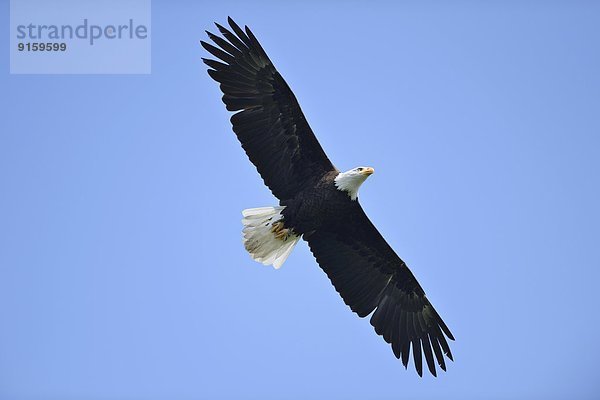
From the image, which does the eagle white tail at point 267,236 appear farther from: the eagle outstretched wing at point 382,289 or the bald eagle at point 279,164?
the eagle outstretched wing at point 382,289

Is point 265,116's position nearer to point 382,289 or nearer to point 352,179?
point 352,179

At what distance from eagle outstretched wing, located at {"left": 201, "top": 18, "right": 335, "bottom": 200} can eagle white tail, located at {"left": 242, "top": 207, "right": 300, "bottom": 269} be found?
1.06 feet

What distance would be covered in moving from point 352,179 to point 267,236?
4.29 ft

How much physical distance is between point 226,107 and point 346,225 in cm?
201

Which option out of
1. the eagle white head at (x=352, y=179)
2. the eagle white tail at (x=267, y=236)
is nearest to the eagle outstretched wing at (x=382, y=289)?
the eagle white tail at (x=267, y=236)

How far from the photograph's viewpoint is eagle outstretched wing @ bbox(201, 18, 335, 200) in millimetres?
11578

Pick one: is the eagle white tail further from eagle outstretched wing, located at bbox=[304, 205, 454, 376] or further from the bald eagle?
eagle outstretched wing, located at bbox=[304, 205, 454, 376]

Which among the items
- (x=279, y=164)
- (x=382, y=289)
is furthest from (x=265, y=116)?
(x=382, y=289)

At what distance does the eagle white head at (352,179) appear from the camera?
11336 mm

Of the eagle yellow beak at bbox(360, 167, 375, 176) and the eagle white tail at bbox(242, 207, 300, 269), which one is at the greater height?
the eagle yellow beak at bbox(360, 167, 375, 176)

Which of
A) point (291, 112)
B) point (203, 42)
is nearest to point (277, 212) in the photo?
point (291, 112)

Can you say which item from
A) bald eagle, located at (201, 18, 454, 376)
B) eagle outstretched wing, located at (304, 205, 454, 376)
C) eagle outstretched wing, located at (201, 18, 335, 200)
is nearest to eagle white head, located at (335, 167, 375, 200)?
bald eagle, located at (201, 18, 454, 376)

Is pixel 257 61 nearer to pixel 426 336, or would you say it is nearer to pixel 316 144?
pixel 316 144

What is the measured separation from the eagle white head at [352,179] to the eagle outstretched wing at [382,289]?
0.78 m
